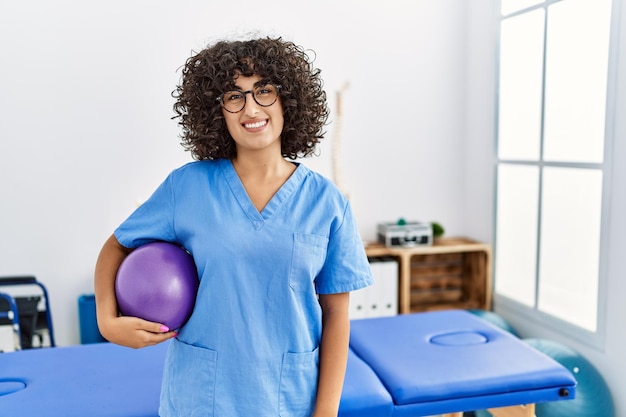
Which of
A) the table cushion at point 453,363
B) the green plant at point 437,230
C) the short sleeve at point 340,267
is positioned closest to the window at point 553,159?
the green plant at point 437,230

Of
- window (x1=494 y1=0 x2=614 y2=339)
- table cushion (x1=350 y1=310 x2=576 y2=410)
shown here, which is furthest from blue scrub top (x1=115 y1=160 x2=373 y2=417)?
window (x1=494 y1=0 x2=614 y2=339)

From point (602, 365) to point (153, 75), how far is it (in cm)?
261

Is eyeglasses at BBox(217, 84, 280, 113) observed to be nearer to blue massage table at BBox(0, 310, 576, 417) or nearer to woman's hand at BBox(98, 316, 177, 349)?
woman's hand at BBox(98, 316, 177, 349)

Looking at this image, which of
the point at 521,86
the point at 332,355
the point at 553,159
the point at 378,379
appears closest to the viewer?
the point at 332,355

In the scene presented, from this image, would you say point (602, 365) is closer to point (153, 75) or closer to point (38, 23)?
point (153, 75)

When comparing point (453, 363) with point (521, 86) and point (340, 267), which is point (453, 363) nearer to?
Answer: point (340, 267)

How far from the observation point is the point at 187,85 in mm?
1276

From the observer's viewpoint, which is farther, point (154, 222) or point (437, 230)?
point (437, 230)

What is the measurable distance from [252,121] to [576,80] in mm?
2130

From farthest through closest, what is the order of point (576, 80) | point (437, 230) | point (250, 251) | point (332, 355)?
point (437, 230), point (576, 80), point (332, 355), point (250, 251)

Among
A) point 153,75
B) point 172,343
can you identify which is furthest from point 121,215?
point 172,343

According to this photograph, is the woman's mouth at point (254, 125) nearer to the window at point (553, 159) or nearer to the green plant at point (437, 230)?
the window at point (553, 159)

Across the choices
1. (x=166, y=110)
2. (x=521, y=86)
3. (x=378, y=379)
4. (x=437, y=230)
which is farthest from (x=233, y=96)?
(x=437, y=230)

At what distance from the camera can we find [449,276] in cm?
374
